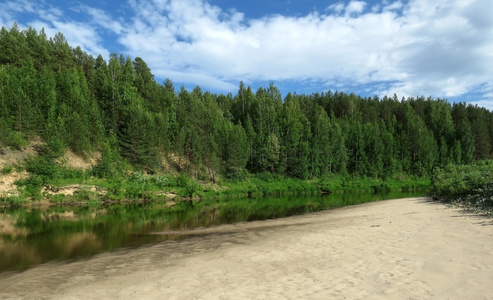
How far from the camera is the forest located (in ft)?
154

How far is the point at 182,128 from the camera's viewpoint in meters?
58.2

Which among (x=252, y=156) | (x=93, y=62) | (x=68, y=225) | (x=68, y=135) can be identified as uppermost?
(x=93, y=62)

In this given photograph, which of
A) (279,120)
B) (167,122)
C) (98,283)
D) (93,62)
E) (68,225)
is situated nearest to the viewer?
(98,283)

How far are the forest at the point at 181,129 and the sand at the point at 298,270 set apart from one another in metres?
38.3

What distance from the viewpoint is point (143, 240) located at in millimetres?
16891

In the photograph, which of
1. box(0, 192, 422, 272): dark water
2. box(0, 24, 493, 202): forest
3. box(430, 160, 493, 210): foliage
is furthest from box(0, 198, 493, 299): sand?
box(0, 24, 493, 202): forest

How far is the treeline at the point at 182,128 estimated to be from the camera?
46969 millimetres

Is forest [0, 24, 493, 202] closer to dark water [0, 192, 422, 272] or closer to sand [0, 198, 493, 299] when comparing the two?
dark water [0, 192, 422, 272]

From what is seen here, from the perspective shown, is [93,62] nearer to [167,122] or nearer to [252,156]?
[167,122]

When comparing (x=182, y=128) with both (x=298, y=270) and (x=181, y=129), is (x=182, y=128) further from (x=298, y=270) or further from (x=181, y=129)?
(x=298, y=270)

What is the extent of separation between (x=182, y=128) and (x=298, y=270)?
52299 mm

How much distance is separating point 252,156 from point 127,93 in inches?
1285

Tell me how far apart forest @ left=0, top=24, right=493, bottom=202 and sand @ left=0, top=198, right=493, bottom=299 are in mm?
38345

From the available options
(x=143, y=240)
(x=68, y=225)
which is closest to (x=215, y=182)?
(x=68, y=225)
